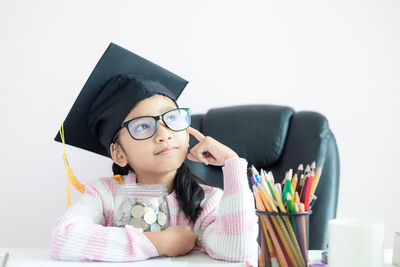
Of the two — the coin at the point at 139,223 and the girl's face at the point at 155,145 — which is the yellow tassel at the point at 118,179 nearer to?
the girl's face at the point at 155,145

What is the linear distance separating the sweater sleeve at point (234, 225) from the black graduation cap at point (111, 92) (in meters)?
0.30

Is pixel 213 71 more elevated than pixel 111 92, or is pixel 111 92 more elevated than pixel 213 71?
pixel 213 71

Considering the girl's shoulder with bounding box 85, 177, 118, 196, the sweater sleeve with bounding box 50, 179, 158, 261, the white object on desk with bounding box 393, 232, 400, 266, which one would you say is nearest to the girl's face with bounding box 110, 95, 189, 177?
the girl's shoulder with bounding box 85, 177, 118, 196

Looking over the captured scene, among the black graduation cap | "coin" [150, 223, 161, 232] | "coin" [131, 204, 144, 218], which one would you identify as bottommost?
"coin" [150, 223, 161, 232]

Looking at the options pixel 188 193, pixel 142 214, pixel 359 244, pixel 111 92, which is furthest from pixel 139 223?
pixel 359 244

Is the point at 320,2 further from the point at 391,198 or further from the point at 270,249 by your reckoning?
the point at 270,249

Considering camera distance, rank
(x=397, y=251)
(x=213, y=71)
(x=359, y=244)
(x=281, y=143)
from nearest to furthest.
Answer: (x=359, y=244) → (x=397, y=251) → (x=281, y=143) → (x=213, y=71)

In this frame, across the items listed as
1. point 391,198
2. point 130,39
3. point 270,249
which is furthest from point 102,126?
point 391,198

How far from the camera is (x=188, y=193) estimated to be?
1347mm

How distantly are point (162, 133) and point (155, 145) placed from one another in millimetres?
37

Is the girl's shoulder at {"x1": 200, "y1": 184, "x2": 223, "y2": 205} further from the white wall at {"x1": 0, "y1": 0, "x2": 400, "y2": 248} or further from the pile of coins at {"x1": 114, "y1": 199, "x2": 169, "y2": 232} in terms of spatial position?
the white wall at {"x1": 0, "y1": 0, "x2": 400, "y2": 248}

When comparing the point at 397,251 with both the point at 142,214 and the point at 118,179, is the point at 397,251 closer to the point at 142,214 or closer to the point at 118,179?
the point at 142,214

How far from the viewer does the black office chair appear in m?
1.76

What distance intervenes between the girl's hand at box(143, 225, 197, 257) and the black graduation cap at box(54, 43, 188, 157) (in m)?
0.32
